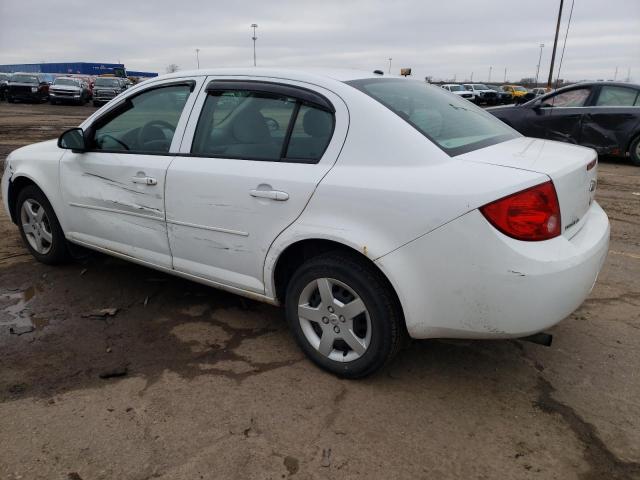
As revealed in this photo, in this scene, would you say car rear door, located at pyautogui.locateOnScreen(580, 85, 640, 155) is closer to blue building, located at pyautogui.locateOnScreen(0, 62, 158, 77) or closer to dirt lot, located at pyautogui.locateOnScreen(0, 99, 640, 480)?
dirt lot, located at pyautogui.locateOnScreen(0, 99, 640, 480)

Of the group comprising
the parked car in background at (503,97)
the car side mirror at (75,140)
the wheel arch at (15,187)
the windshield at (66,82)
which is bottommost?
the parked car in background at (503,97)

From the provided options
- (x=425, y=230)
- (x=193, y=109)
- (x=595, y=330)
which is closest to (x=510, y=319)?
(x=425, y=230)

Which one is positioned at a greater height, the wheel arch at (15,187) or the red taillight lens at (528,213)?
the red taillight lens at (528,213)

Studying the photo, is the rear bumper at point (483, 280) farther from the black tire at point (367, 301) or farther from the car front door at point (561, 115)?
the car front door at point (561, 115)

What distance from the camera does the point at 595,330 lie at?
3447 mm

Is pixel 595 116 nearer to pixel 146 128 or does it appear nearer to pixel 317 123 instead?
pixel 317 123

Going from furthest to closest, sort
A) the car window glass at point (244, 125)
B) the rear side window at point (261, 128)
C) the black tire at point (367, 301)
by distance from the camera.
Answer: the car window glass at point (244, 125)
the rear side window at point (261, 128)
the black tire at point (367, 301)

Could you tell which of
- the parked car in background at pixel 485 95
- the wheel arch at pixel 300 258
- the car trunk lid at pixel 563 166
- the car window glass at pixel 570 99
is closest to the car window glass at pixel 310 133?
the wheel arch at pixel 300 258

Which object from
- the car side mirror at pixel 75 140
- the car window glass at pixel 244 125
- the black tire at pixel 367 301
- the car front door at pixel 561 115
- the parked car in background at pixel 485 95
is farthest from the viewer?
the parked car in background at pixel 485 95

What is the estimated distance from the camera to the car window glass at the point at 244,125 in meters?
2.96

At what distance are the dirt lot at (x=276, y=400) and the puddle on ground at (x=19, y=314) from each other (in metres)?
0.02

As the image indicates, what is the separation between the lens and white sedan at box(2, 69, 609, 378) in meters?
2.33

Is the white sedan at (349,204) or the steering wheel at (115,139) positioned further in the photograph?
the steering wheel at (115,139)

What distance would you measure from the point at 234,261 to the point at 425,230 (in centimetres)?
124
